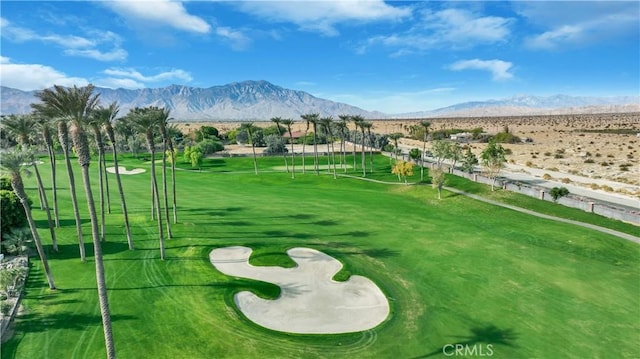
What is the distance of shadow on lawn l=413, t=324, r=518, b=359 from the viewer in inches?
845

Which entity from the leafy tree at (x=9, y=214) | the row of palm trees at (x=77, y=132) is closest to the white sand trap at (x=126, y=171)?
the row of palm trees at (x=77, y=132)

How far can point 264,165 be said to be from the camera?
10481 cm

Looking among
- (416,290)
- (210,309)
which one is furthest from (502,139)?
(210,309)

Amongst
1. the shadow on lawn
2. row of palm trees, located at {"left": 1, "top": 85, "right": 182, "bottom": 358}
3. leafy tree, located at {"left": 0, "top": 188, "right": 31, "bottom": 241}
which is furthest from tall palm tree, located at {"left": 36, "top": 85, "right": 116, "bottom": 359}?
leafy tree, located at {"left": 0, "top": 188, "right": 31, "bottom": 241}

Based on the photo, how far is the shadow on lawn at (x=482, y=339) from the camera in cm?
2147

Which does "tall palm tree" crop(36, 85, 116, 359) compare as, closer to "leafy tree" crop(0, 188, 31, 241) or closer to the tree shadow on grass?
the tree shadow on grass

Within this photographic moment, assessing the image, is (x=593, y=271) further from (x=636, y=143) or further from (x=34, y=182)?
(x=636, y=143)

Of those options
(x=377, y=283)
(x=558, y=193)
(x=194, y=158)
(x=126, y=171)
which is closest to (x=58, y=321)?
(x=377, y=283)

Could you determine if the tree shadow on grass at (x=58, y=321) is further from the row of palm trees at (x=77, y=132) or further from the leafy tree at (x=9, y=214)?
the leafy tree at (x=9, y=214)

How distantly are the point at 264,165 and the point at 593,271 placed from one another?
8211 cm

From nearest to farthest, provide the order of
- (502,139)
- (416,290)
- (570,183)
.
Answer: (416,290)
(570,183)
(502,139)

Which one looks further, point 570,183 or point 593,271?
point 570,183

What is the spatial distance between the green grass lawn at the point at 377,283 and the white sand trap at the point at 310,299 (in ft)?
2.81

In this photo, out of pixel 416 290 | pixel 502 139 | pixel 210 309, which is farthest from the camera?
pixel 502 139
